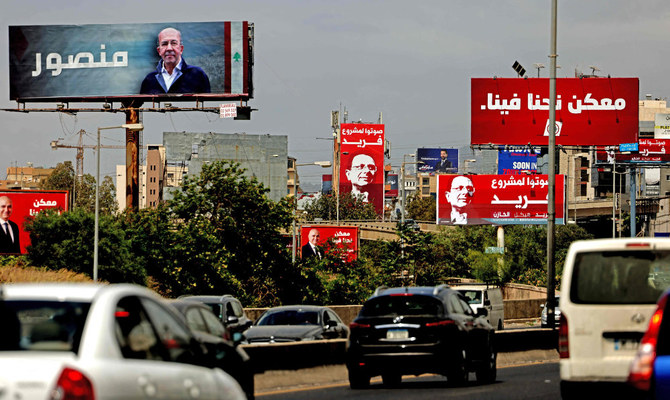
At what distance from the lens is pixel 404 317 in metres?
17.8

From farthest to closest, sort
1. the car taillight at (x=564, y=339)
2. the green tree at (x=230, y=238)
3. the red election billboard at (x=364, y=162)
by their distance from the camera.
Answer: the red election billboard at (x=364, y=162)
the green tree at (x=230, y=238)
the car taillight at (x=564, y=339)

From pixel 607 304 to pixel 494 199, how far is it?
76.2m

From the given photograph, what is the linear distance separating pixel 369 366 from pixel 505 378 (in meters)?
4.11

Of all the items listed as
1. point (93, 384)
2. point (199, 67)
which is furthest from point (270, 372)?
point (199, 67)

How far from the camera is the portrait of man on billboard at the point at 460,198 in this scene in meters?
88.8

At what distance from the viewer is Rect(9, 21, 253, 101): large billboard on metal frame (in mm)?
69312

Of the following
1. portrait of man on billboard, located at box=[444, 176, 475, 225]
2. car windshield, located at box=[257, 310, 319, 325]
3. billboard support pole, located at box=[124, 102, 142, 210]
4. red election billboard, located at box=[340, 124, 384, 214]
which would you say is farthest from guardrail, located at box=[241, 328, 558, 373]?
red election billboard, located at box=[340, 124, 384, 214]

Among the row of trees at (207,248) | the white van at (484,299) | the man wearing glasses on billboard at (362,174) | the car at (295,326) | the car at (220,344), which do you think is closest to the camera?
the car at (220,344)

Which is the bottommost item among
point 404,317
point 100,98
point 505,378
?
point 505,378

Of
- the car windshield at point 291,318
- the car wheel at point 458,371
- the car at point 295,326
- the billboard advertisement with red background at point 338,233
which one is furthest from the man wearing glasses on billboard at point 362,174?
the car wheel at point 458,371

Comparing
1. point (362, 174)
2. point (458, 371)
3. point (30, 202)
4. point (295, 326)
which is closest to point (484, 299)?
point (295, 326)

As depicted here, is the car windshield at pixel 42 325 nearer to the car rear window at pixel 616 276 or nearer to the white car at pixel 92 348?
the white car at pixel 92 348

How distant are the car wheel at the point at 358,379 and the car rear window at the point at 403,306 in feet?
2.92

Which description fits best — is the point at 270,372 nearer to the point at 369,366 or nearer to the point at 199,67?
the point at 369,366
